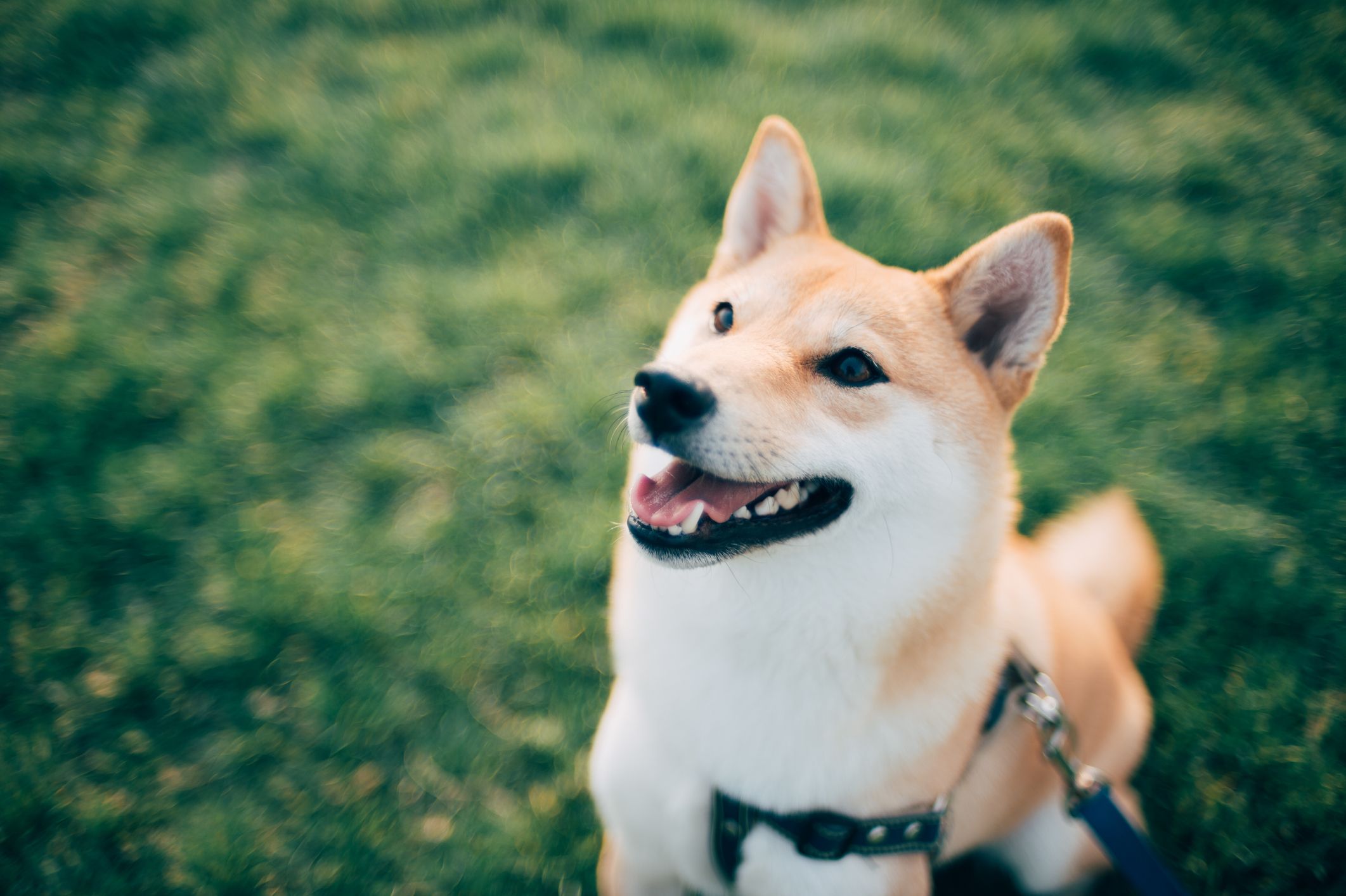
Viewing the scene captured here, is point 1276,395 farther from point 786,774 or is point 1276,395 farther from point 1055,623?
point 786,774

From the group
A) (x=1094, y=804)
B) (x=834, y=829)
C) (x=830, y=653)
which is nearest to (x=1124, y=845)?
(x=1094, y=804)

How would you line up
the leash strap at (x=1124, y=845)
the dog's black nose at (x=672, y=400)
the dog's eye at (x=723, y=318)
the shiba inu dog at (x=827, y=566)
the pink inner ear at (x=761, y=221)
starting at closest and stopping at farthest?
the dog's black nose at (x=672, y=400) → the shiba inu dog at (x=827, y=566) → the leash strap at (x=1124, y=845) → the dog's eye at (x=723, y=318) → the pink inner ear at (x=761, y=221)

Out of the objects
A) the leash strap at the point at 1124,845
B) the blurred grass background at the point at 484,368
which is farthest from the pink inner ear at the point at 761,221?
the leash strap at the point at 1124,845

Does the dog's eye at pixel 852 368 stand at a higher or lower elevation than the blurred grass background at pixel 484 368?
higher

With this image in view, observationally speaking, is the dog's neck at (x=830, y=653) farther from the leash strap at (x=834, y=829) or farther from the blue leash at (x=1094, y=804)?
the blue leash at (x=1094, y=804)

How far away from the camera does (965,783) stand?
1767 millimetres

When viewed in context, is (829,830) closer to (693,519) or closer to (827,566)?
(827,566)

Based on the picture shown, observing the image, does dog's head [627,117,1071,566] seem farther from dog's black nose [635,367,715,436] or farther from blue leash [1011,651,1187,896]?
blue leash [1011,651,1187,896]

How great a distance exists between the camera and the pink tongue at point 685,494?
5.08ft

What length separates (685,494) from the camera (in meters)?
1.58

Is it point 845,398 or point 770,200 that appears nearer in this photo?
point 845,398

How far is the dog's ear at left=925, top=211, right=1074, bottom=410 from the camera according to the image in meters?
1.54

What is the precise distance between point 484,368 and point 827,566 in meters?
2.23

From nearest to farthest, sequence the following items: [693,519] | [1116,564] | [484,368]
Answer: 1. [693,519]
2. [1116,564]
3. [484,368]
